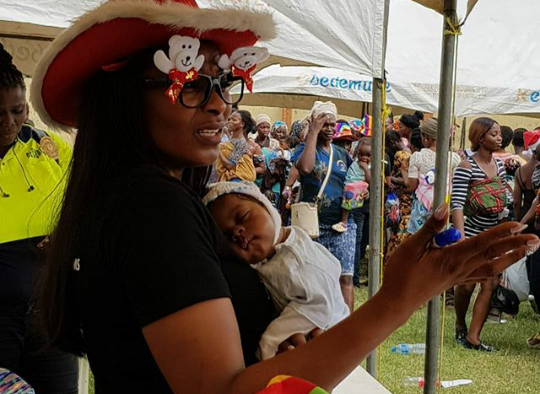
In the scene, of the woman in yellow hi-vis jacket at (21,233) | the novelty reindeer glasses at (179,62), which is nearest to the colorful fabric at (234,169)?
the woman in yellow hi-vis jacket at (21,233)

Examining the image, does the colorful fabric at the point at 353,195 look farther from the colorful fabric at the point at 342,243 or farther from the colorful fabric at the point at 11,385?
the colorful fabric at the point at 11,385

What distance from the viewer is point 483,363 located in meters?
6.02


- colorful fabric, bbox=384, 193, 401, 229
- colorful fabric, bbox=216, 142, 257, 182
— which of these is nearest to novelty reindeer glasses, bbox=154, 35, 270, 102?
colorful fabric, bbox=216, 142, 257, 182

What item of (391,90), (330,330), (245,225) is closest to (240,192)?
(245,225)

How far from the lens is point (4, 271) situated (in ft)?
8.84

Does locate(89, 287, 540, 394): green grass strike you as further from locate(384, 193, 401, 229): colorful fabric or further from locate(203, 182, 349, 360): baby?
locate(203, 182, 349, 360): baby

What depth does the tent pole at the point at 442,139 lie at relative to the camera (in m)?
3.17

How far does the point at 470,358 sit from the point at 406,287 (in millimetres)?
5411

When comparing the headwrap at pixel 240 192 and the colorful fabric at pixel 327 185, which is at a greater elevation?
the headwrap at pixel 240 192

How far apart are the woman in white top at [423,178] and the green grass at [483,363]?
1152 mm

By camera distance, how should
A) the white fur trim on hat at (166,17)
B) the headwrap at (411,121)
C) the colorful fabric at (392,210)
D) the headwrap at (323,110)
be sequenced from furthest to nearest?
the headwrap at (411,121) < the colorful fabric at (392,210) < the headwrap at (323,110) < the white fur trim on hat at (166,17)

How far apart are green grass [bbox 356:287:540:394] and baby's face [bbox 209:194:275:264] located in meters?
4.08

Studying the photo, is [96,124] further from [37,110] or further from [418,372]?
[418,372]

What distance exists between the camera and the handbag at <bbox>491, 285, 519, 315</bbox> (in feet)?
21.8
